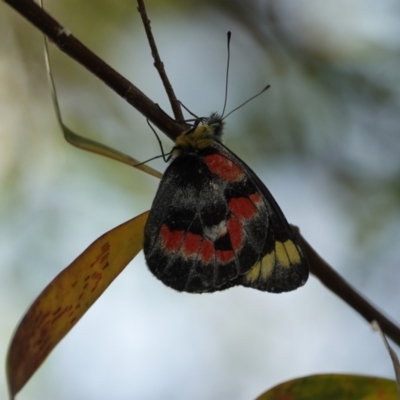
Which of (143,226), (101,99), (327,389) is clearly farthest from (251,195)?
(101,99)

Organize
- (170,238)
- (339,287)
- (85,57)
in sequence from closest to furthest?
(85,57) → (339,287) → (170,238)

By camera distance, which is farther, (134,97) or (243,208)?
(243,208)

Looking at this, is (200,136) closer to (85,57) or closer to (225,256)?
(225,256)

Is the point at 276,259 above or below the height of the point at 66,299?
above

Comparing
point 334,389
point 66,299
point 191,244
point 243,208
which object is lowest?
point 66,299

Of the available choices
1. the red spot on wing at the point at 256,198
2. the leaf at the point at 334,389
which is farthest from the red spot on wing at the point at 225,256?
the leaf at the point at 334,389

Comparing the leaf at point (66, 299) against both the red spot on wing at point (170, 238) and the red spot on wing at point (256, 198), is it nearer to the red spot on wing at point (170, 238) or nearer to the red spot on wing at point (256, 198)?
the red spot on wing at point (170, 238)

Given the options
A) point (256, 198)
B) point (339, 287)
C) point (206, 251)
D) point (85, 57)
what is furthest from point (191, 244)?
point (85, 57)
